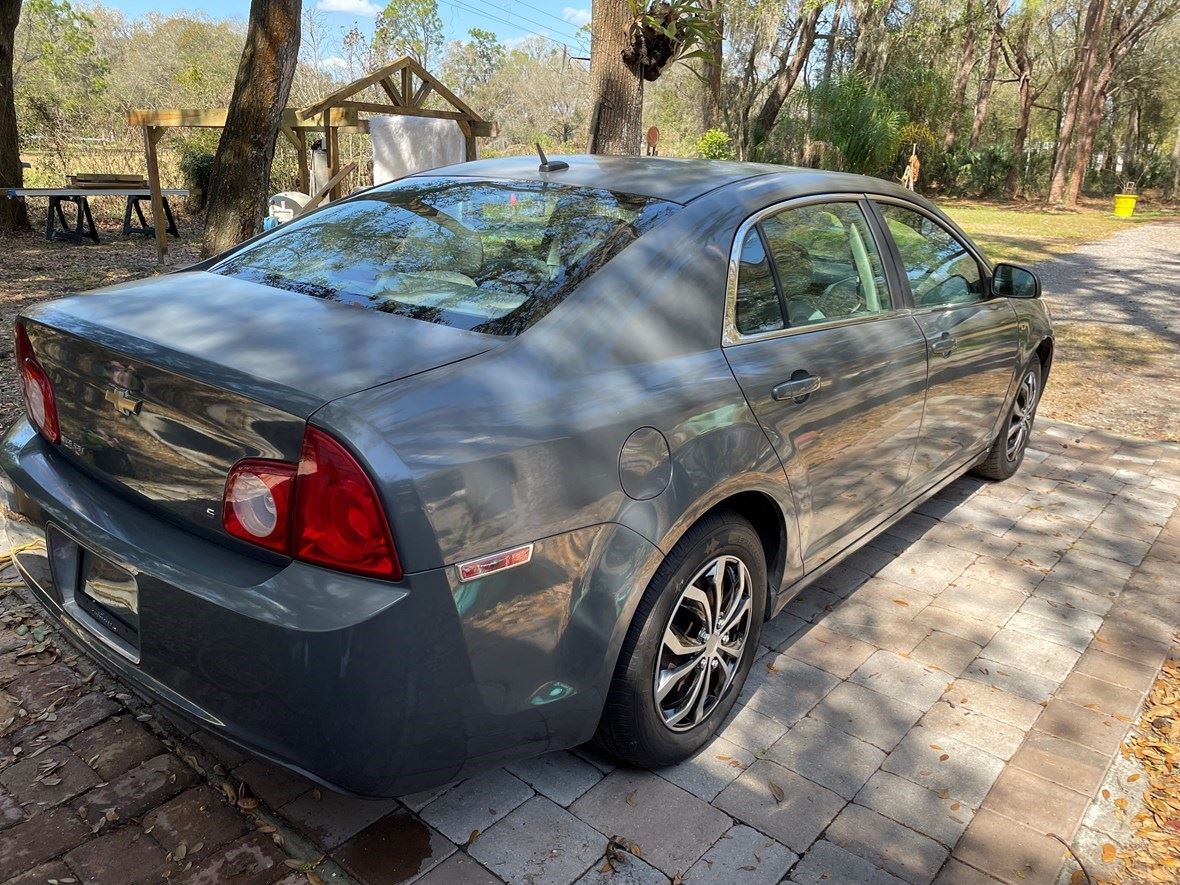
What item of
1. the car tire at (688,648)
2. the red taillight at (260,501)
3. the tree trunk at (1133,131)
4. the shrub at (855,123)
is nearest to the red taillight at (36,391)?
the red taillight at (260,501)

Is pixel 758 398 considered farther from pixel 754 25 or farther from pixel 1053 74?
pixel 1053 74

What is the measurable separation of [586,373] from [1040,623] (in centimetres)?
248

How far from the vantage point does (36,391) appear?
243 centimetres

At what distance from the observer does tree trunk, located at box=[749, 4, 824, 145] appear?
90.7ft

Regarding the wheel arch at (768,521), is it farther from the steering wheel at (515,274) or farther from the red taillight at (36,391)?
the red taillight at (36,391)

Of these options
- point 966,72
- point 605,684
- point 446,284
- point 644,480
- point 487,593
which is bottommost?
point 605,684

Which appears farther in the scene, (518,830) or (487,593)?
(518,830)

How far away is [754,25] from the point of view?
31781mm

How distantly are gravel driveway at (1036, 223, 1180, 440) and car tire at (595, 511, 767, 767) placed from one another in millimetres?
4747

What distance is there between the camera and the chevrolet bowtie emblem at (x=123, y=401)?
2020 mm

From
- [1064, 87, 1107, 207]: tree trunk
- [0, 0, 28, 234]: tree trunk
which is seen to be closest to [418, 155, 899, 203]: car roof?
[0, 0, 28, 234]: tree trunk

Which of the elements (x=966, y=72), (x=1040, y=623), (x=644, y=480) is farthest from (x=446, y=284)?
(x=966, y=72)

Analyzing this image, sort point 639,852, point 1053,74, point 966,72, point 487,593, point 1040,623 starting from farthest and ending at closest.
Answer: point 1053,74
point 966,72
point 1040,623
point 639,852
point 487,593

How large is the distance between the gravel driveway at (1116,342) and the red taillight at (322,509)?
6.02 metres
